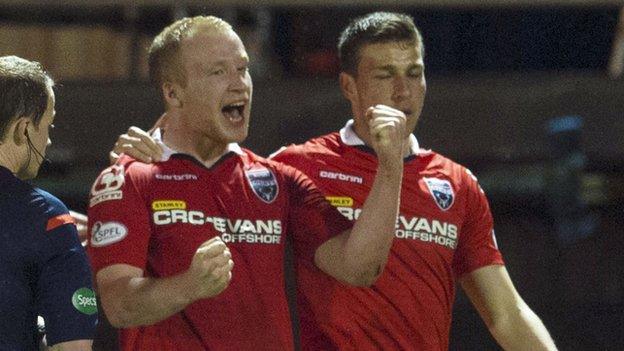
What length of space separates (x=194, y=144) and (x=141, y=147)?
0.15 metres

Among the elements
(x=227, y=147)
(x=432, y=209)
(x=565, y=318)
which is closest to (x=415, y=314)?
(x=432, y=209)

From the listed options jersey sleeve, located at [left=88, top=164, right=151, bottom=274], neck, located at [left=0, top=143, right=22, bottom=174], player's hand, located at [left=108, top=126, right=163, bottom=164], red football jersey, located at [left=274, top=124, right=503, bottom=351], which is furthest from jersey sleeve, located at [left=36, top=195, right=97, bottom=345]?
red football jersey, located at [left=274, top=124, right=503, bottom=351]

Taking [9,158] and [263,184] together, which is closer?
[9,158]

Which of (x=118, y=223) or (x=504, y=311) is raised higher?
(x=118, y=223)

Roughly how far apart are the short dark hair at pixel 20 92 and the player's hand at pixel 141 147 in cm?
63

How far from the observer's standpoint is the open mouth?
4.12 m

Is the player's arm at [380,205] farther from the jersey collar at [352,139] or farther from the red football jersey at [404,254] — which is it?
the jersey collar at [352,139]

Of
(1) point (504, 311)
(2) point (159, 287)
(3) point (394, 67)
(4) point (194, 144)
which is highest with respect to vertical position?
(3) point (394, 67)

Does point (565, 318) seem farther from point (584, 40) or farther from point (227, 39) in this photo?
point (227, 39)

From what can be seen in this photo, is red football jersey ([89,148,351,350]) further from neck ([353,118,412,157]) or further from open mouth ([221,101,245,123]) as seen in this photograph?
neck ([353,118,412,157])

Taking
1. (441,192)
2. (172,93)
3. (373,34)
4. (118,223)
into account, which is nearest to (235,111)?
(172,93)

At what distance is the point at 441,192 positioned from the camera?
4.49 m

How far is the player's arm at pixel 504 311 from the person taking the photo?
453 cm

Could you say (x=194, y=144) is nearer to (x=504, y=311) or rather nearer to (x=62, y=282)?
(x=62, y=282)
